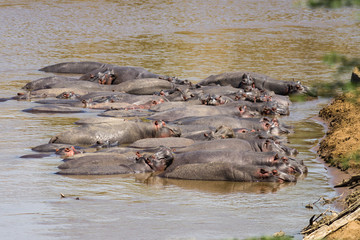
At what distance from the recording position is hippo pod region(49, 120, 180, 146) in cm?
1130

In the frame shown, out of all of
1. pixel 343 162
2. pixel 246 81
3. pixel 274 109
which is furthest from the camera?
pixel 246 81

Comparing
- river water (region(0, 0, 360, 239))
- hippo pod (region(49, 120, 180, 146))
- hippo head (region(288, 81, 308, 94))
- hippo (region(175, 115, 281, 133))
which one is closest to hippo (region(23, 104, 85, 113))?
river water (region(0, 0, 360, 239))

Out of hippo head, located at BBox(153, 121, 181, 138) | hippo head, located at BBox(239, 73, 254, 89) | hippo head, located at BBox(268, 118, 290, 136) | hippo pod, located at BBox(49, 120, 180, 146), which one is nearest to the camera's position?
hippo pod, located at BBox(49, 120, 180, 146)

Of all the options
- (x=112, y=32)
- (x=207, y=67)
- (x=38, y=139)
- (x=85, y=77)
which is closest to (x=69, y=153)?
(x=38, y=139)

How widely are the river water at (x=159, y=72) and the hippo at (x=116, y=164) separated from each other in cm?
26

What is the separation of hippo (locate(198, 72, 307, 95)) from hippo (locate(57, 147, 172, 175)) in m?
8.12

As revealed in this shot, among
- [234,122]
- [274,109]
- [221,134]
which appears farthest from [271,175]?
[274,109]

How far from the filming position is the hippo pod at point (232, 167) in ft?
29.8

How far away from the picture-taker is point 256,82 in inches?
698

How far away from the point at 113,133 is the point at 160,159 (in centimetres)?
224

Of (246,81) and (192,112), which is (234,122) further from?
(246,81)

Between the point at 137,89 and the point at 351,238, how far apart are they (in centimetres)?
1150

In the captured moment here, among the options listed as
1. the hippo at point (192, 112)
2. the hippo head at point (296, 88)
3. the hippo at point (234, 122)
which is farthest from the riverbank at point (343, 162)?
the hippo head at point (296, 88)

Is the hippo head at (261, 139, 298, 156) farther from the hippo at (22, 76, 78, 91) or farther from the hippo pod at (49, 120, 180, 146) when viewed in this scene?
the hippo at (22, 76, 78, 91)
